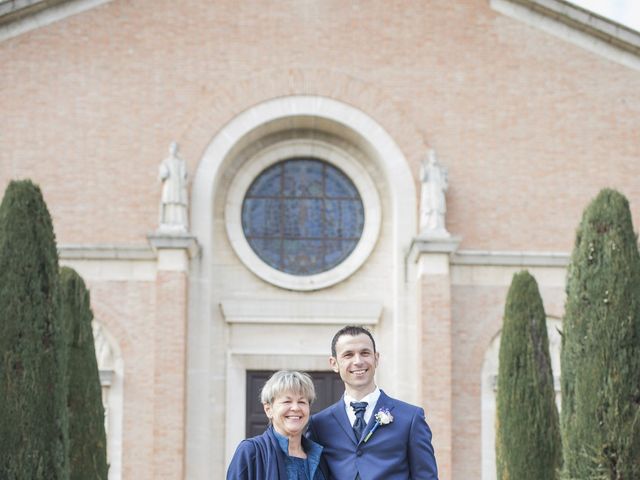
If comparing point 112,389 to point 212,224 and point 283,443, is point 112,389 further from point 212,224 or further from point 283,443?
point 283,443

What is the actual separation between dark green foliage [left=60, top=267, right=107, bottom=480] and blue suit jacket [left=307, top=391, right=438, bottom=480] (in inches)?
329

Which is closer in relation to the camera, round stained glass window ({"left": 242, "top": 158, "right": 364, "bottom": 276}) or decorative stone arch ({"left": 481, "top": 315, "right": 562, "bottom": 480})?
decorative stone arch ({"left": 481, "top": 315, "right": 562, "bottom": 480})

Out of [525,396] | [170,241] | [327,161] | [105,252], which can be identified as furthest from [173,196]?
[525,396]

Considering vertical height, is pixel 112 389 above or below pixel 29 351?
above

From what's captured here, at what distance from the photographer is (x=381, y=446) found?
6691 millimetres

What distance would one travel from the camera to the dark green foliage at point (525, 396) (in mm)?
15414

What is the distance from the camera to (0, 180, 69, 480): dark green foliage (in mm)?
11078

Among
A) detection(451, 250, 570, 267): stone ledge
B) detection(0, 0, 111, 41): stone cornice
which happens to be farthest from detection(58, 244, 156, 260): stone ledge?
detection(451, 250, 570, 267): stone ledge

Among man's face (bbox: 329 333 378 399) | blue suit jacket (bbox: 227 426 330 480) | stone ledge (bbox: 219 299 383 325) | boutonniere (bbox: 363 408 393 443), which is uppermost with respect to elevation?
stone ledge (bbox: 219 299 383 325)

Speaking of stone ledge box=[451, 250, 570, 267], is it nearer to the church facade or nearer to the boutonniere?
the church facade

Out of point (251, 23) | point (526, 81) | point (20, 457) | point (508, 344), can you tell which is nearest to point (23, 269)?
point (20, 457)

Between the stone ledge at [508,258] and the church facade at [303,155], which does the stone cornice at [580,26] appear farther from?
the stone ledge at [508,258]

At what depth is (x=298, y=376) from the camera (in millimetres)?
6504

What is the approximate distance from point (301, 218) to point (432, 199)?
2.46 m
